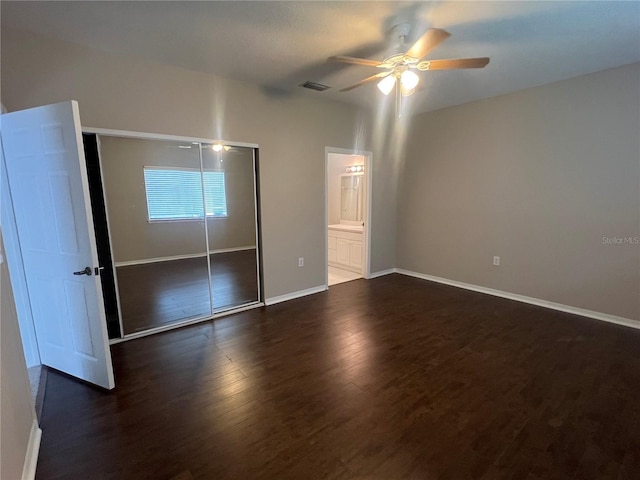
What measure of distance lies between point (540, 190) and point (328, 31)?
129 inches

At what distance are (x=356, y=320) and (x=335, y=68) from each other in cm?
284

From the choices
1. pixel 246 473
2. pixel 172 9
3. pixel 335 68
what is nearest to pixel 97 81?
pixel 172 9

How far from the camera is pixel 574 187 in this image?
11.5 ft

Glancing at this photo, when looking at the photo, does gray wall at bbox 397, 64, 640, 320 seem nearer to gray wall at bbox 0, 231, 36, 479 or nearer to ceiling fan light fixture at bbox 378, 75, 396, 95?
ceiling fan light fixture at bbox 378, 75, 396, 95

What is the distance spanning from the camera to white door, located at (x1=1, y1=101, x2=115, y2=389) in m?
2.06

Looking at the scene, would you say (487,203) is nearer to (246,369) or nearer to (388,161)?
(388,161)

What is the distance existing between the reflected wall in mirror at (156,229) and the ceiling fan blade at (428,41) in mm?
2443

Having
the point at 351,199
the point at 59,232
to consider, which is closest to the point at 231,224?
the point at 59,232

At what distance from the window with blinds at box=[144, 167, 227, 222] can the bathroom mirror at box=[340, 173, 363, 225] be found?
10.4ft

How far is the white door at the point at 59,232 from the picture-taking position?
206cm

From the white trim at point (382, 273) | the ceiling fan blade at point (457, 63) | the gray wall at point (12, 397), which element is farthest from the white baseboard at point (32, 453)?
the white trim at point (382, 273)

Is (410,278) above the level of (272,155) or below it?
below

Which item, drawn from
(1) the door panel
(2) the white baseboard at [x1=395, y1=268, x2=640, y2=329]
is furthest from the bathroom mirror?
(2) the white baseboard at [x1=395, y1=268, x2=640, y2=329]

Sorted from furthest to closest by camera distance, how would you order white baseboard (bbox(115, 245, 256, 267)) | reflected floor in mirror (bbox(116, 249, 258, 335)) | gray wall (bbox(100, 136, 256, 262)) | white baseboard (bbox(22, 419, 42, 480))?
1. white baseboard (bbox(115, 245, 256, 267))
2. reflected floor in mirror (bbox(116, 249, 258, 335))
3. gray wall (bbox(100, 136, 256, 262))
4. white baseboard (bbox(22, 419, 42, 480))
